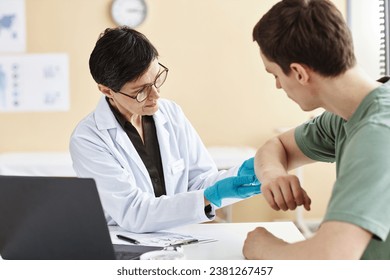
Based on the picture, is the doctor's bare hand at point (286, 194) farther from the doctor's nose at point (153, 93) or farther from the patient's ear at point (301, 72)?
the doctor's nose at point (153, 93)

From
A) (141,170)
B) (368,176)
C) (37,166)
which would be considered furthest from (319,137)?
(37,166)

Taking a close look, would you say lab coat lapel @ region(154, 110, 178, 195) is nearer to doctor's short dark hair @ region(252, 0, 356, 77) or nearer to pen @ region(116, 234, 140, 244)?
pen @ region(116, 234, 140, 244)

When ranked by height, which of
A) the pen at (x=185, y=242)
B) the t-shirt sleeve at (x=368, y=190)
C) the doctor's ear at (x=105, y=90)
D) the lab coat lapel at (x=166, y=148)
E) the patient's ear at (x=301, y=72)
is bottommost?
the pen at (x=185, y=242)

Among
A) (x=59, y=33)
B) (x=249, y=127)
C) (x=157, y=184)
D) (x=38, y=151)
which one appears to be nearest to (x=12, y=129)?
(x=38, y=151)

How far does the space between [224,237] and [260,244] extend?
0.28 meters

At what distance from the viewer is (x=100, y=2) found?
372 centimetres

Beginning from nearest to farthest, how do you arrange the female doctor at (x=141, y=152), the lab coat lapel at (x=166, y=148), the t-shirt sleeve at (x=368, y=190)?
the t-shirt sleeve at (x=368, y=190)
the female doctor at (x=141, y=152)
the lab coat lapel at (x=166, y=148)

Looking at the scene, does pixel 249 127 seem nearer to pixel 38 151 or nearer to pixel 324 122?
pixel 38 151

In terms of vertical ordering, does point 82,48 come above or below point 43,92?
above

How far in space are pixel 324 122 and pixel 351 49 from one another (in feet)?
1.05

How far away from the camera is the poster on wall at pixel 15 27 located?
12.3 feet

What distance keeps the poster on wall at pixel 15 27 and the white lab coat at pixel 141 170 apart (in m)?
2.23

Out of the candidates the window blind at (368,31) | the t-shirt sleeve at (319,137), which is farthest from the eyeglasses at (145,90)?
the window blind at (368,31)

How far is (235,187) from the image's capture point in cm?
137
